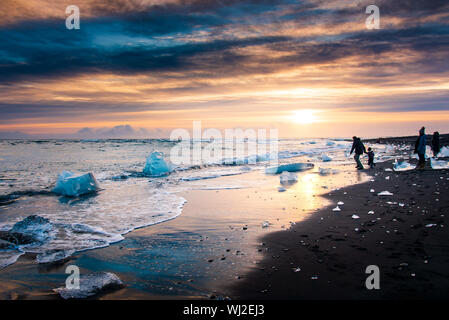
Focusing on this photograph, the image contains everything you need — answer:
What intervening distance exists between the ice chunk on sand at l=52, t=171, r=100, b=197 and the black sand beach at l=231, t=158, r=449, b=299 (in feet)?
26.4

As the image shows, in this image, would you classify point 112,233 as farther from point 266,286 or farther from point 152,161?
point 152,161

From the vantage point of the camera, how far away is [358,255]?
411cm

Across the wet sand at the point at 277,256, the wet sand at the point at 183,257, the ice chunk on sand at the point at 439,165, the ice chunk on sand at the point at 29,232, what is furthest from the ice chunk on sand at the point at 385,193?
the ice chunk on sand at the point at 29,232

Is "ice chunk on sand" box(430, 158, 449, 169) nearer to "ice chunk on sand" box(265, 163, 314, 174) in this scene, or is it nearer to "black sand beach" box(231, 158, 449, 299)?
"ice chunk on sand" box(265, 163, 314, 174)

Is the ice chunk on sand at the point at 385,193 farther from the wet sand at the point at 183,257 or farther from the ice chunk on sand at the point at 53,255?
the ice chunk on sand at the point at 53,255

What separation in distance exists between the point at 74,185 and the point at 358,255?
9766mm

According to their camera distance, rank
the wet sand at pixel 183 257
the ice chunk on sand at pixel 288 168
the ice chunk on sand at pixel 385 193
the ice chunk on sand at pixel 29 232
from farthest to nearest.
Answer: the ice chunk on sand at pixel 288 168, the ice chunk on sand at pixel 385 193, the ice chunk on sand at pixel 29 232, the wet sand at pixel 183 257

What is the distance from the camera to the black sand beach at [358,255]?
322 cm

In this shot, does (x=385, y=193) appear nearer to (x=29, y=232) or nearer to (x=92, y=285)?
(x=92, y=285)

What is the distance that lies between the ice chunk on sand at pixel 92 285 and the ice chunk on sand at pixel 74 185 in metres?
7.48

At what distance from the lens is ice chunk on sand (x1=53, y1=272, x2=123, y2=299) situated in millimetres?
3377

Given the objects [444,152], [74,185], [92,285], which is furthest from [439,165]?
[74,185]

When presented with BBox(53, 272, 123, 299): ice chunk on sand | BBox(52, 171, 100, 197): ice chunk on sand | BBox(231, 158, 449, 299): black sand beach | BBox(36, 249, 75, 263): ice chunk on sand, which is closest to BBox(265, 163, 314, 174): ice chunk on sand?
BBox(231, 158, 449, 299): black sand beach
